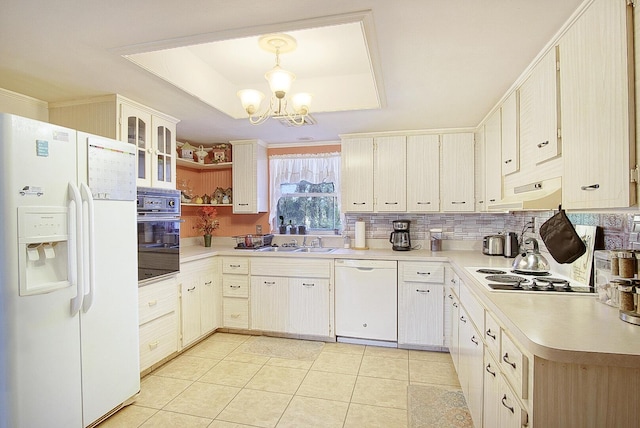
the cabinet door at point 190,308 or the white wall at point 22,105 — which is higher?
the white wall at point 22,105

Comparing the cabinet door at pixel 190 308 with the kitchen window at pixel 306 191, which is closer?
the cabinet door at pixel 190 308

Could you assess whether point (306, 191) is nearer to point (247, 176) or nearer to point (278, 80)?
point (247, 176)

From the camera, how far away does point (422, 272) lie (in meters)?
3.21

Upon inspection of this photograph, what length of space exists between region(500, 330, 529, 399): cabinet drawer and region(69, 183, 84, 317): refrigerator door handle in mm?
2167

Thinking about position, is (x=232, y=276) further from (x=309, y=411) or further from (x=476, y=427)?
(x=476, y=427)

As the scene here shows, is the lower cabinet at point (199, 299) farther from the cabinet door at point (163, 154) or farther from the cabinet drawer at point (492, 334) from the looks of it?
the cabinet drawer at point (492, 334)

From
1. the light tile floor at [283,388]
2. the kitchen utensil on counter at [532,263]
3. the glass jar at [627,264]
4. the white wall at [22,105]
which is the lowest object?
the light tile floor at [283,388]

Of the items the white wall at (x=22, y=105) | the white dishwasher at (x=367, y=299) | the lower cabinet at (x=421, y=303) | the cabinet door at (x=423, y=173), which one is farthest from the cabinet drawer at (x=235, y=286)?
the white wall at (x=22, y=105)

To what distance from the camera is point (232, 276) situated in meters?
3.67

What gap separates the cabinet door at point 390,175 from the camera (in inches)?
142

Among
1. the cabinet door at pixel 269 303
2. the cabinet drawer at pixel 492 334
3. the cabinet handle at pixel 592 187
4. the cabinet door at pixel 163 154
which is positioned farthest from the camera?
the cabinet door at pixel 269 303

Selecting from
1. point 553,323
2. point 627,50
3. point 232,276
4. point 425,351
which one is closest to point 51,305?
point 232,276

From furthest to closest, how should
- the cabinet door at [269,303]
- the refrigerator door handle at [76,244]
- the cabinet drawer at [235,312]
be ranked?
1. the cabinet drawer at [235,312]
2. the cabinet door at [269,303]
3. the refrigerator door handle at [76,244]

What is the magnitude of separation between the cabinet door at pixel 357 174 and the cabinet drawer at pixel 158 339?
206 cm
